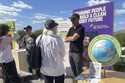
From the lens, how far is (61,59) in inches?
256

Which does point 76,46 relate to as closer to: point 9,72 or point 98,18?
point 9,72

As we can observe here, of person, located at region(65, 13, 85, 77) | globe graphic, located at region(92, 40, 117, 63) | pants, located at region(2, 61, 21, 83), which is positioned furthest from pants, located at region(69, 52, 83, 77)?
globe graphic, located at region(92, 40, 117, 63)

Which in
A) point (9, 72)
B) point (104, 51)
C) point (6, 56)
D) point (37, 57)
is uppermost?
point (104, 51)

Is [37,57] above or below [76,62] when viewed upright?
above

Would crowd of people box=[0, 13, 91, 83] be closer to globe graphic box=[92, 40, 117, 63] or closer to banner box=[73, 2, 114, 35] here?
banner box=[73, 2, 114, 35]

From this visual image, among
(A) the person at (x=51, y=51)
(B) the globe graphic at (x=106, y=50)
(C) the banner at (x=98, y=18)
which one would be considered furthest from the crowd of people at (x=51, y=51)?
(B) the globe graphic at (x=106, y=50)

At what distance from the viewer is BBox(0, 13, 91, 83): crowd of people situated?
251 inches

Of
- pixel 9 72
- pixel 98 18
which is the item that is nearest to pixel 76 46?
pixel 9 72

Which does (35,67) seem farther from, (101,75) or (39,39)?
(101,75)

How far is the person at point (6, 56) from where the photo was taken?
26.4 ft

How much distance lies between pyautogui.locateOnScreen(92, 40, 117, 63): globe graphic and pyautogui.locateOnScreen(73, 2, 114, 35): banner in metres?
3.64

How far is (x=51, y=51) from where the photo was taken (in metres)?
6.37

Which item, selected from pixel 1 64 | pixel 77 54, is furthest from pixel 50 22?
pixel 1 64

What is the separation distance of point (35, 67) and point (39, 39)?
510mm
